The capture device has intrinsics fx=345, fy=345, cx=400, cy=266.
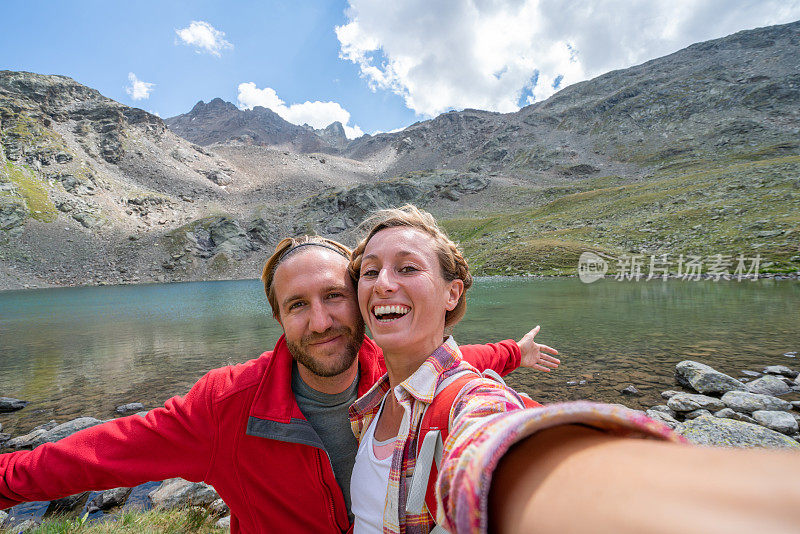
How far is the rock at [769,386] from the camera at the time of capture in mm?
8109

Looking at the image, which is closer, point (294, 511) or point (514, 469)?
point (514, 469)

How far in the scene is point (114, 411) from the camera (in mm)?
10516

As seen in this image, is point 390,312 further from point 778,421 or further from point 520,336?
point 520,336

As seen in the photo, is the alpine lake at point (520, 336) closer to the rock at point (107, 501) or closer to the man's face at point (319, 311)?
the rock at point (107, 501)

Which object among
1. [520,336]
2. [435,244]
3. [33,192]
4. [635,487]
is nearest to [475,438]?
[635,487]

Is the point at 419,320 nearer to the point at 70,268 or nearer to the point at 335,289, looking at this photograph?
the point at 335,289

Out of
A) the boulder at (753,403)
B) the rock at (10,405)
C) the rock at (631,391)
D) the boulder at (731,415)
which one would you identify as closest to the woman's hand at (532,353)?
the boulder at (731,415)

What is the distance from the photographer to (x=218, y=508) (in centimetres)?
521

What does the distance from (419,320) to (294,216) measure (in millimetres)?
126225

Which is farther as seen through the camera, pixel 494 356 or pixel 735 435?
pixel 735 435

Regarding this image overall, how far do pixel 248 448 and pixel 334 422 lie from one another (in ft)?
2.42

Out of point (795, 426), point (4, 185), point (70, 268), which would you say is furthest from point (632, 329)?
point (4, 185)

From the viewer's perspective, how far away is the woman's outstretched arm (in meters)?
0.56

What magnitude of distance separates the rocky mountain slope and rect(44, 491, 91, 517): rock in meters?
48.4
